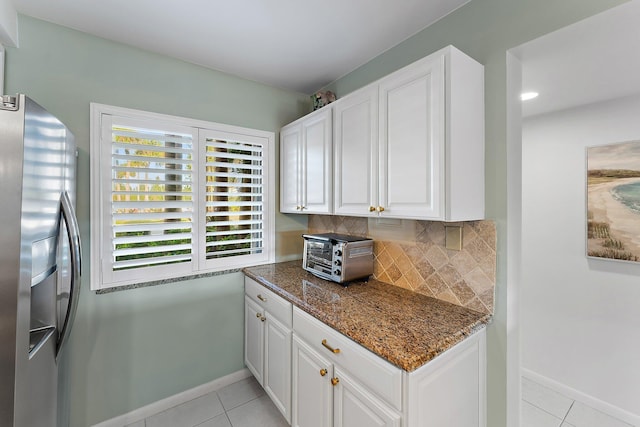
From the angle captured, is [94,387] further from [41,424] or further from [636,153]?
[636,153]

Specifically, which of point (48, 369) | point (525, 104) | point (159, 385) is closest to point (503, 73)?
point (525, 104)

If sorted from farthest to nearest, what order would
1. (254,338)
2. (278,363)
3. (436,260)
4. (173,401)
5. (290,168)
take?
(290,168) → (254,338) → (173,401) → (278,363) → (436,260)

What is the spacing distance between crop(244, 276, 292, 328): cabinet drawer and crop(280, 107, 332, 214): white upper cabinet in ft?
2.26

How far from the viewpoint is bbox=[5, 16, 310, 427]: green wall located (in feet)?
5.37

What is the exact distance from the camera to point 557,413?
1.97 meters

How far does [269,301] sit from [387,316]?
0.90 m

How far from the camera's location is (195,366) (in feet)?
6.95

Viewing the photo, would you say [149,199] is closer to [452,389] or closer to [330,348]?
[330,348]

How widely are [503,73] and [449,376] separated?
150 cm

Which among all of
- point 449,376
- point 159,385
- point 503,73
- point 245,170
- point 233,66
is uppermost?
point 233,66

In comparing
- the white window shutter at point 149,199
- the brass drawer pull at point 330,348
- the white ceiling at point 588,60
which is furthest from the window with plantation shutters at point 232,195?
the white ceiling at point 588,60

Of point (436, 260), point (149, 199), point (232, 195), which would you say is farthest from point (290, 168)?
point (436, 260)

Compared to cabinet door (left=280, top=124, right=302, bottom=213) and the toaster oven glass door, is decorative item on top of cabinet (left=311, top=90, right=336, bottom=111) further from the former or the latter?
the toaster oven glass door

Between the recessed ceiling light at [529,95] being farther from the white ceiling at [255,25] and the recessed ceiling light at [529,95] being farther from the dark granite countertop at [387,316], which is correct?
the dark granite countertop at [387,316]
